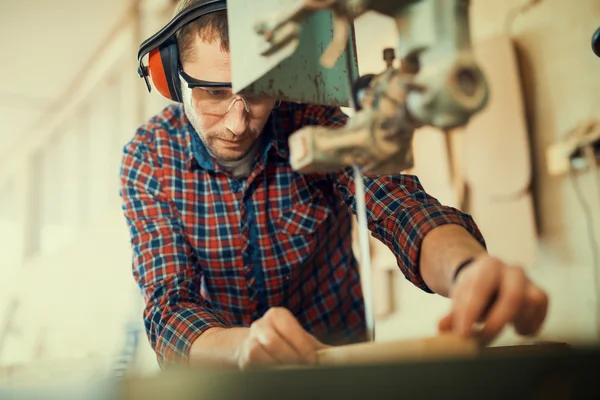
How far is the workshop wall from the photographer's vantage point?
170 cm

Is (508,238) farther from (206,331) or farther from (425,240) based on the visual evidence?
(206,331)

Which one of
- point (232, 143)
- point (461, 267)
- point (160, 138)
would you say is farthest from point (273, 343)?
point (160, 138)

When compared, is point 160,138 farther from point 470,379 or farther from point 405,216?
point 470,379

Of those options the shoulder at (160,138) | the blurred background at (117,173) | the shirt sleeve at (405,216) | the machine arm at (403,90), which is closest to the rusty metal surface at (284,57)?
the machine arm at (403,90)

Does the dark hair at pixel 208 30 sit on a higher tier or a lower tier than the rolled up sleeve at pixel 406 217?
higher

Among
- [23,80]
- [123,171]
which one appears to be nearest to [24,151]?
[23,80]

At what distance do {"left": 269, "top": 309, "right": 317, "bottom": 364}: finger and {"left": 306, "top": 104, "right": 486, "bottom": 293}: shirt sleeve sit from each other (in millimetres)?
335

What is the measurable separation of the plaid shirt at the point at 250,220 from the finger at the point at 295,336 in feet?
1.73

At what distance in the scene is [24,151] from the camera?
608 centimetres

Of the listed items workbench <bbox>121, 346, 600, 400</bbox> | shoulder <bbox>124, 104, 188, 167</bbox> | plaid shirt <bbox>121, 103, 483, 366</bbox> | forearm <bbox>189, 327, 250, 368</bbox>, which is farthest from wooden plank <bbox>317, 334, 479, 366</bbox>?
shoulder <bbox>124, 104, 188, 167</bbox>

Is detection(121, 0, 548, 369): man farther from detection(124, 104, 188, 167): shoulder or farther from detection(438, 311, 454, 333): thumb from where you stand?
detection(438, 311, 454, 333): thumb

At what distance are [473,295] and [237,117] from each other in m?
0.69

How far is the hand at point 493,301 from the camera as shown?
2.35 ft

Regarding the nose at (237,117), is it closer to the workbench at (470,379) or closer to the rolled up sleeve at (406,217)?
the rolled up sleeve at (406,217)
